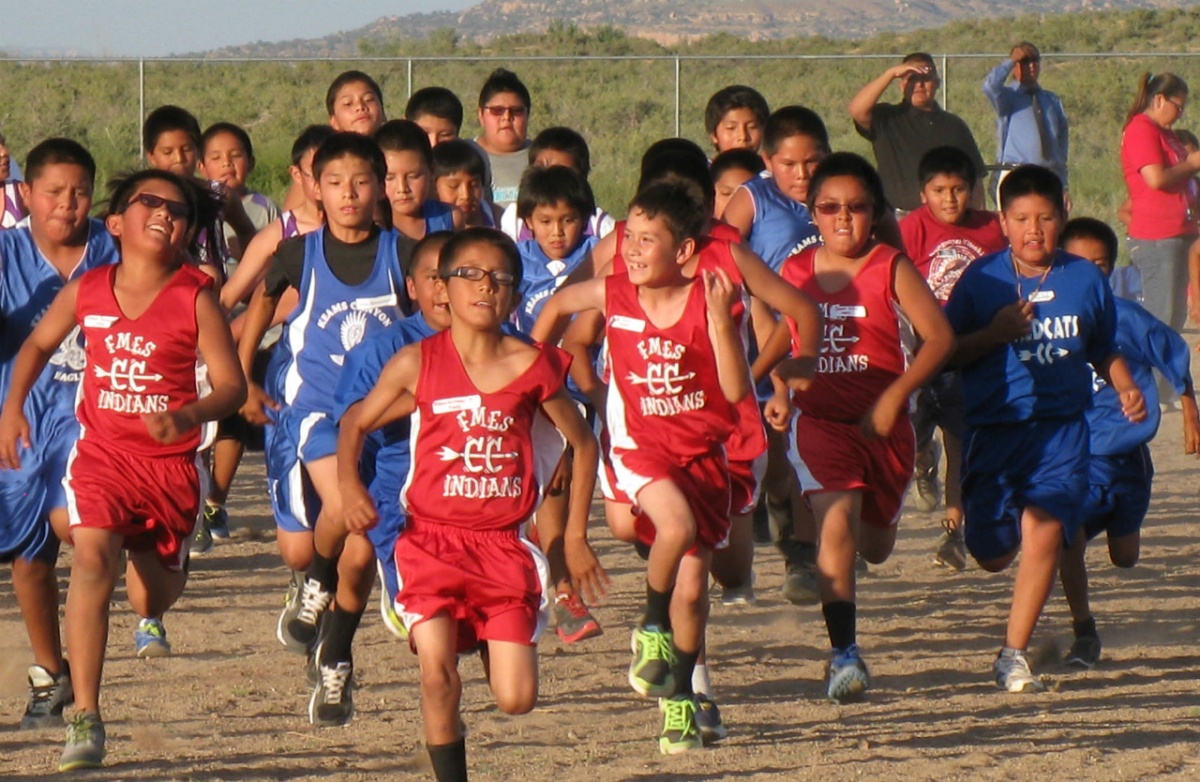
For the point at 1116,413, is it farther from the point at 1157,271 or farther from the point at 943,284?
the point at 1157,271

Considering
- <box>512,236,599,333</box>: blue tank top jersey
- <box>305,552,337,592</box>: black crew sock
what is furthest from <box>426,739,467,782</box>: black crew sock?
<box>512,236,599,333</box>: blue tank top jersey

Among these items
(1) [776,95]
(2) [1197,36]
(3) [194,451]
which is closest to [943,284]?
(3) [194,451]

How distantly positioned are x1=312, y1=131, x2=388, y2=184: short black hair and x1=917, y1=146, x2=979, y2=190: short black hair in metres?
2.80

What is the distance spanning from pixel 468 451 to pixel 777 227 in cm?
294

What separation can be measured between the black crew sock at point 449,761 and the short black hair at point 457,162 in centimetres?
318

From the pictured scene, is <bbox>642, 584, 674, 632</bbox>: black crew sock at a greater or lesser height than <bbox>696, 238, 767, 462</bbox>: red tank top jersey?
lesser

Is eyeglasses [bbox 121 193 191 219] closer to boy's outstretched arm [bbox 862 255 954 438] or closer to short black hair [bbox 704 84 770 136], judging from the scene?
boy's outstretched arm [bbox 862 255 954 438]

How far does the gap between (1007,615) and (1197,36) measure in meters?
46.8

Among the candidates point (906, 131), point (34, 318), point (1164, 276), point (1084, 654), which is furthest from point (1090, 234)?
point (1164, 276)

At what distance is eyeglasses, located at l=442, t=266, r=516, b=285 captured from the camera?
17.6 ft

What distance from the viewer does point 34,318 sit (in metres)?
6.44

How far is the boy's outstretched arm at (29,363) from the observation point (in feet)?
19.5

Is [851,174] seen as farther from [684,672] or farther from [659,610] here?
[684,672]

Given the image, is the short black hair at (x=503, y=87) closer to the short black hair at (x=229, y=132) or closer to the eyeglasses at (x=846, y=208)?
the short black hair at (x=229, y=132)
